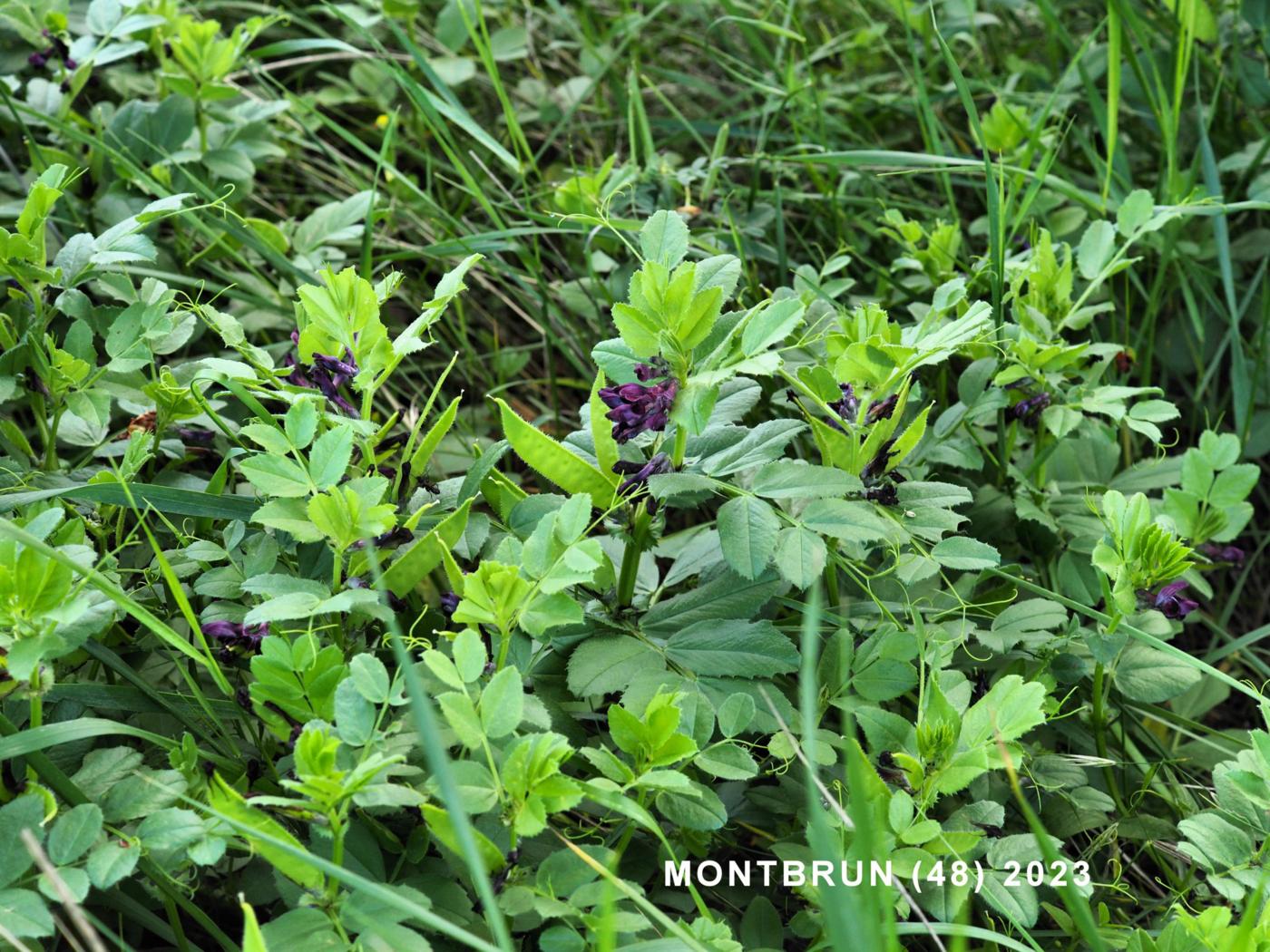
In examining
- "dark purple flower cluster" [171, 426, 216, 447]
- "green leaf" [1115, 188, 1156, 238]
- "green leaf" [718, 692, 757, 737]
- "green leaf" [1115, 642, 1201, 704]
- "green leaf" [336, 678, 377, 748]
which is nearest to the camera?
"green leaf" [336, 678, 377, 748]

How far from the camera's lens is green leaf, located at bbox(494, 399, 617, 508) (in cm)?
132

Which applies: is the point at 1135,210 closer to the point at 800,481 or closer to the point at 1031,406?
the point at 1031,406

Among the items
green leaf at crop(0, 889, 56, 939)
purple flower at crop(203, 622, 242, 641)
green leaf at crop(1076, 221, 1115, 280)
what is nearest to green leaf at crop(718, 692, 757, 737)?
purple flower at crop(203, 622, 242, 641)

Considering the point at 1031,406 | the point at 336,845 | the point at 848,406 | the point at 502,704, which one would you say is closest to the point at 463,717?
the point at 502,704

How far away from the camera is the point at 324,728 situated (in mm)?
1080

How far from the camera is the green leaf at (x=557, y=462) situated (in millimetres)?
1316

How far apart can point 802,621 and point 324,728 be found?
63 centimetres

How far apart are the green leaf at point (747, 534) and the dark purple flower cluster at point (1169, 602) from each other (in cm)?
50

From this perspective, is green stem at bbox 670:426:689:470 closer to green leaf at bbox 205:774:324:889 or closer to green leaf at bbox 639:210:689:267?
green leaf at bbox 639:210:689:267

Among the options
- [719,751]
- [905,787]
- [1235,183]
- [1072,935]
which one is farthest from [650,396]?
[1235,183]

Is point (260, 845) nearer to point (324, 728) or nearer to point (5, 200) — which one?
point (324, 728)

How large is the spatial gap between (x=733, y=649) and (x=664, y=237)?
47 cm

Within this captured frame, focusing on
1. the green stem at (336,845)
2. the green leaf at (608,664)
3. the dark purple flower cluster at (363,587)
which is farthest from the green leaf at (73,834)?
the green leaf at (608,664)

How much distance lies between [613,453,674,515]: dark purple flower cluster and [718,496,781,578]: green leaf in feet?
0.28
